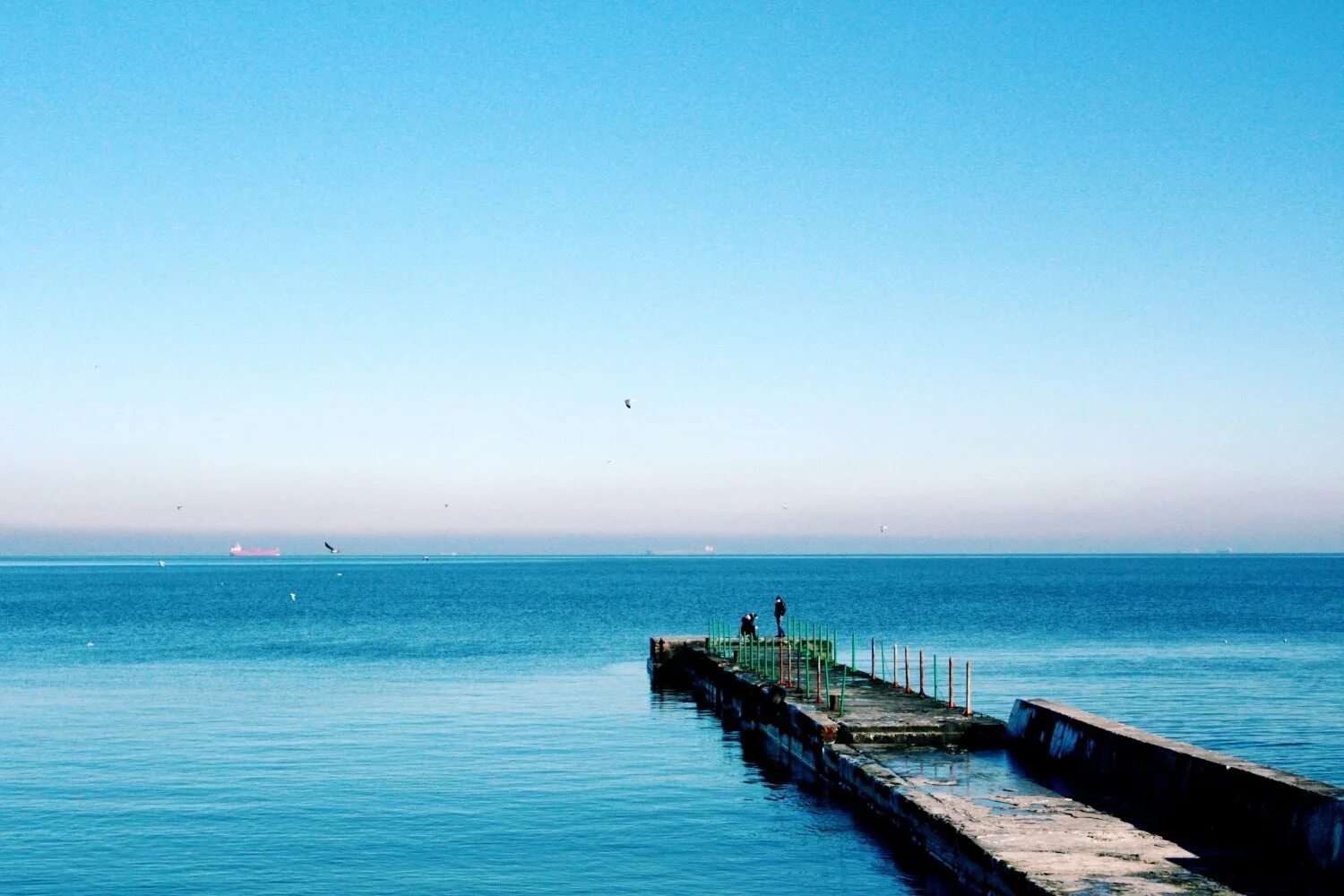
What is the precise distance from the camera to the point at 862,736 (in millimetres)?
28859

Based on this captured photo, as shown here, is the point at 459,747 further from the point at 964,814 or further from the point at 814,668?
the point at 964,814

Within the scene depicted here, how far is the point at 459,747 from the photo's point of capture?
3481 centimetres

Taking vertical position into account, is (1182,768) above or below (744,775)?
above

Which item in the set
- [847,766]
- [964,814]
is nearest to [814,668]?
[847,766]

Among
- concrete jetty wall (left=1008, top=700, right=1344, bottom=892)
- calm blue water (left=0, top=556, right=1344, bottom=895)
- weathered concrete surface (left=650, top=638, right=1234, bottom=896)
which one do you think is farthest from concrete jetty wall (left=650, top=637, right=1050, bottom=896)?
concrete jetty wall (left=1008, top=700, right=1344, bottom=892)

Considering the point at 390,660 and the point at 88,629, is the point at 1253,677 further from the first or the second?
the point at 88,629

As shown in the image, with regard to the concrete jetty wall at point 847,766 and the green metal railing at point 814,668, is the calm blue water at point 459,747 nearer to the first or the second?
the concrete jetty wall at point 847,766

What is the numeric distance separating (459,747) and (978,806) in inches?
669

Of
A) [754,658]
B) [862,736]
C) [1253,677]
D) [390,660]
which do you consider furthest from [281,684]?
[1253,677]

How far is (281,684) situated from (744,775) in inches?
1027

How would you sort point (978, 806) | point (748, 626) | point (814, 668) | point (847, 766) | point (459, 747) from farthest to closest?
point (748, 626) < point (814, 668) < point (459, 747) < point (847, 766) < point (978, 806)

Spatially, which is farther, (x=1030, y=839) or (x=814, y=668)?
(x=814, y=668)

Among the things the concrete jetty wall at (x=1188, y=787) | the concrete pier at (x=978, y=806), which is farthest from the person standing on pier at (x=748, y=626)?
the concrete jetty wall at (x=1188, y=787)

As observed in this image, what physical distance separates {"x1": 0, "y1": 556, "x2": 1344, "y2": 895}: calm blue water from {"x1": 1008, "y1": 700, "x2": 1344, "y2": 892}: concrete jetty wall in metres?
4.25
